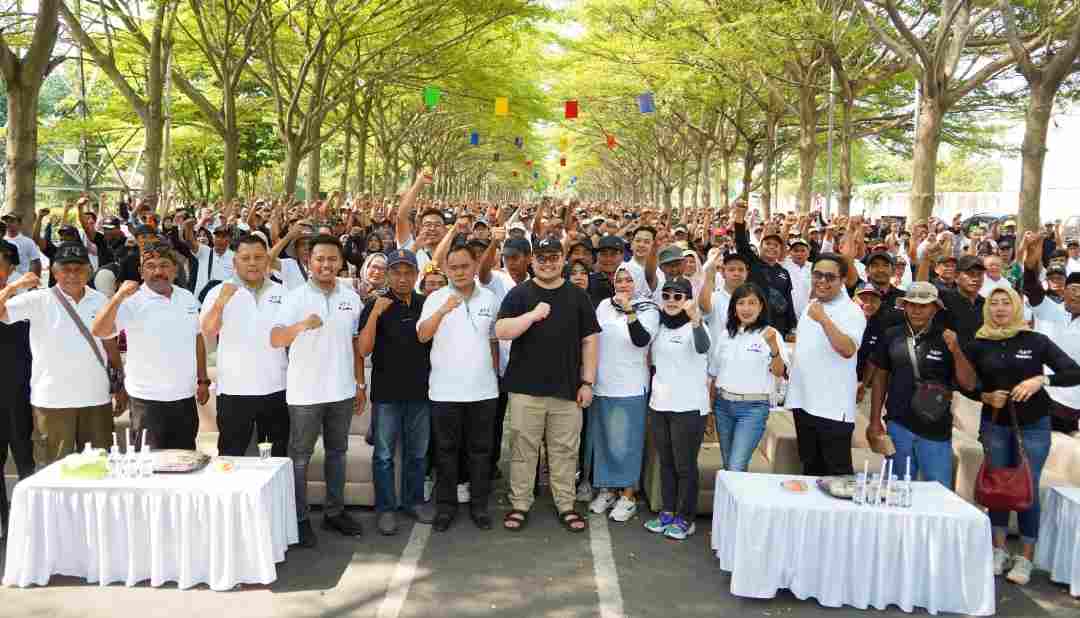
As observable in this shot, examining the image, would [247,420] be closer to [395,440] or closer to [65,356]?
[395,440]

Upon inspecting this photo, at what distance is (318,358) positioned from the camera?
5.55m

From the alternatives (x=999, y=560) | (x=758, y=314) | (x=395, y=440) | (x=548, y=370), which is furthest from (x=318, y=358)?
(x=999, y=560)

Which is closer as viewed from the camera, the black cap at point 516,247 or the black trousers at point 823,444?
the black trousers at point 823,444

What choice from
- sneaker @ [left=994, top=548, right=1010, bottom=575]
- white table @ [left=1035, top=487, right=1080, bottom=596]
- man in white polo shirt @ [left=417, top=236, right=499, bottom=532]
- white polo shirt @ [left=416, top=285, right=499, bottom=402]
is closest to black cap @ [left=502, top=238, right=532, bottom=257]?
man in white polo shirt @ [left=417, top=236, right=499, bottom=532]

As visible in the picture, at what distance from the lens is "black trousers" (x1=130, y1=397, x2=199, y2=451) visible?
553 cm

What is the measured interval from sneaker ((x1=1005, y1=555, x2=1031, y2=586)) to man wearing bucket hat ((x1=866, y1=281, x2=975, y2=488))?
634 millimetres

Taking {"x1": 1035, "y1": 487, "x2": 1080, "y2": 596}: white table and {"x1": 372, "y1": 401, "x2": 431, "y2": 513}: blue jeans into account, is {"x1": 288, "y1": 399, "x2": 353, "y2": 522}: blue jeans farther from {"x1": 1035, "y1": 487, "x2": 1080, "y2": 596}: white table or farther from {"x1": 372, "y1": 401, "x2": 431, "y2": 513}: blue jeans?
{"x1": 1035, "y1": 487, "x2": 1080, "y2": 596}: white table

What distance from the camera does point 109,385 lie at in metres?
5.73

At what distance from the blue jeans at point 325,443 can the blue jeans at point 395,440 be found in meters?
0.27

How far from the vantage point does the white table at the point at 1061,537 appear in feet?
17.1

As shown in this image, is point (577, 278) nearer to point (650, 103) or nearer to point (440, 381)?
point (440, 381)

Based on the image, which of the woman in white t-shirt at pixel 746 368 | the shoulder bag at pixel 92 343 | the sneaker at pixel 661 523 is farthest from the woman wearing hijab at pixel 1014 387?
the shoulder bag at pixel 92 343

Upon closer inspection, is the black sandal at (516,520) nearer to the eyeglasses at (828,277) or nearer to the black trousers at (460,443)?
the black trousers at (460,443)

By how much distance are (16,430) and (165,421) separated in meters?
1.24
